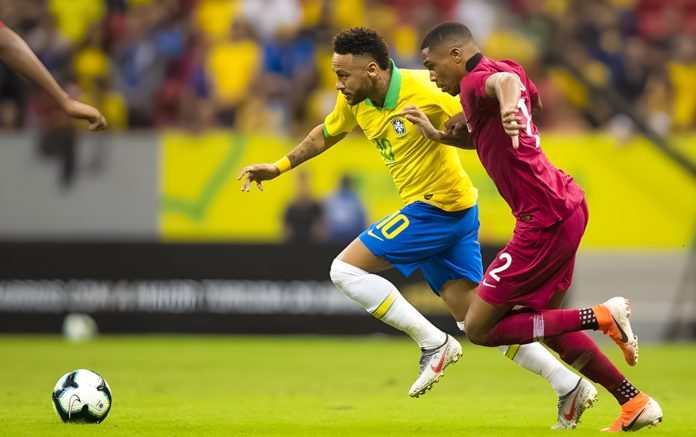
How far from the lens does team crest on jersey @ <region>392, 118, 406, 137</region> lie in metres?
8.67

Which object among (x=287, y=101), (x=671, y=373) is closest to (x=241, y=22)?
(x=287, y=101)

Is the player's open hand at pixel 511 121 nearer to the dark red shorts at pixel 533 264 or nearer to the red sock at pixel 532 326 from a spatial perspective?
the dark red shorts at pixel 533 264

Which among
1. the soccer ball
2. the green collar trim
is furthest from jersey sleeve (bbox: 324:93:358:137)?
the soccer ball

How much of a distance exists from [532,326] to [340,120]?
2.32 metres

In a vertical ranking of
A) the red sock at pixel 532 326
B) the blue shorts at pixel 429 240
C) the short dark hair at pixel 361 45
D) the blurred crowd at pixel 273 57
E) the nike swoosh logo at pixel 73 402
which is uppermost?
the blurred crowd at pixel 273 57

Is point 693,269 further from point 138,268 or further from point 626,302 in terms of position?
point 626,302

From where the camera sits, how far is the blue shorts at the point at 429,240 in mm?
8734

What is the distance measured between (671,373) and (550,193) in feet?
20.6

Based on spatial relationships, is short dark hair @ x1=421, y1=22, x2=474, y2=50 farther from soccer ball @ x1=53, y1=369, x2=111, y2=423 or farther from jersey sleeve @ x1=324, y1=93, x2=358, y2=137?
soccer ball @ x1=53, y1=369, x2=111, y2=423

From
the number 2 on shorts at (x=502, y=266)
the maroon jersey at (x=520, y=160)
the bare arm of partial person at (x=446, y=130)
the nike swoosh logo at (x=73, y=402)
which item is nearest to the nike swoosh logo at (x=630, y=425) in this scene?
the number 2 on shorts at (x=502, y=266)

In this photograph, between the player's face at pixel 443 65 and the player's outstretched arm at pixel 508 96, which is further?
the player's face at pixel 443 65

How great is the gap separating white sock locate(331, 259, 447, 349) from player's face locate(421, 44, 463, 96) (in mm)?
1681

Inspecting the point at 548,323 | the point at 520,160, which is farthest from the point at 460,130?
the point at 548,323

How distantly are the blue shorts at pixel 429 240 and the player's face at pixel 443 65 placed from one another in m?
1.30
